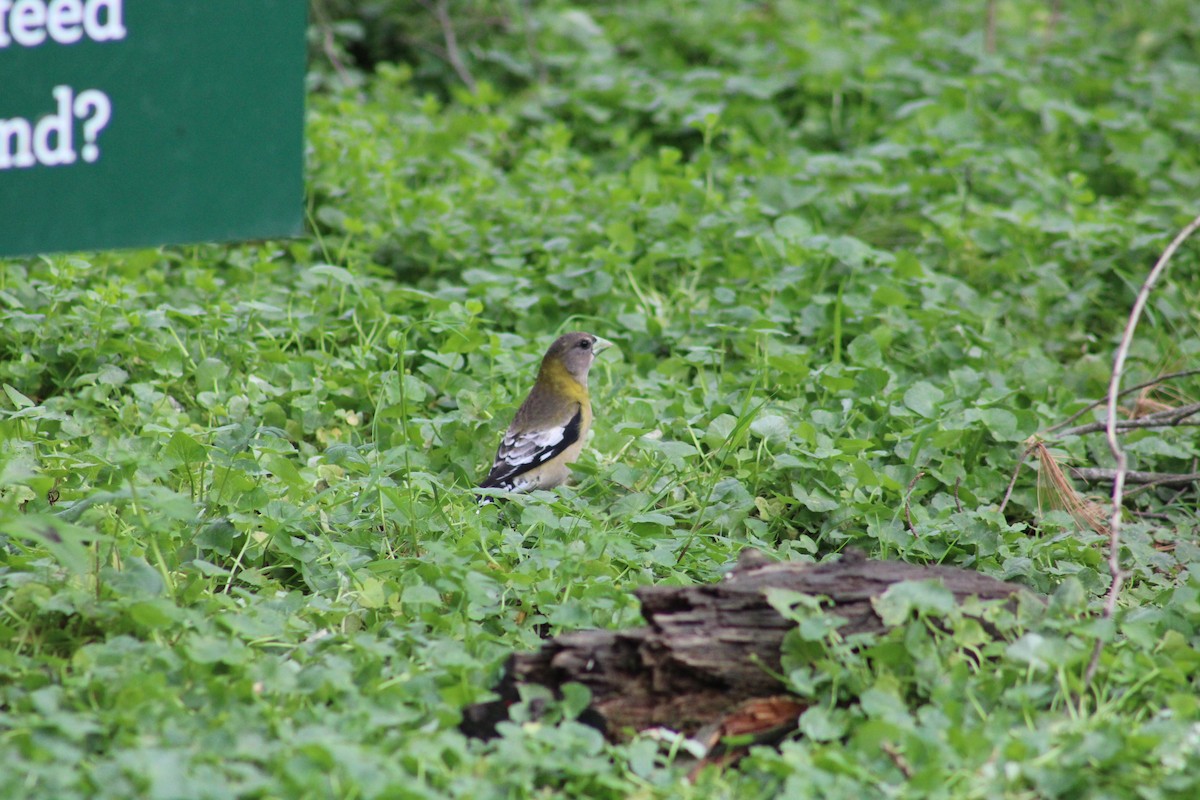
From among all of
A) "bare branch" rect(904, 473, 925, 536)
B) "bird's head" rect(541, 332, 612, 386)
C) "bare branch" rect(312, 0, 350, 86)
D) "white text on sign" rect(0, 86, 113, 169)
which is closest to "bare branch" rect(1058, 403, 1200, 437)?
"bare branch" rect(904, 473, 925, 536)

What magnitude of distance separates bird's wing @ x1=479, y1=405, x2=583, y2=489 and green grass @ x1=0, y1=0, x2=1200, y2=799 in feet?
0.49

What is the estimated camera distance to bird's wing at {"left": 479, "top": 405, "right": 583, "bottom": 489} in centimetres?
497

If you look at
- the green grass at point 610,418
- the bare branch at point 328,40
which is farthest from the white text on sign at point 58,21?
the bare branch at point 328,40

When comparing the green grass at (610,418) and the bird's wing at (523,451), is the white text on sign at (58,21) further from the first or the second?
the bird's wing at (523,451)

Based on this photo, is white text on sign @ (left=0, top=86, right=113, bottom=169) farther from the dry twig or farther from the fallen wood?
the dry twig

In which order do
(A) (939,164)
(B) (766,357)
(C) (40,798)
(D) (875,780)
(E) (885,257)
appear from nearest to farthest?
1. (C) (40,798)
2. (D) (875,780)
3. (B) (766,357)
4. (E) (885,257)
5. (A) (939,164)

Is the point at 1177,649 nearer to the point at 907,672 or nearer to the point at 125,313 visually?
the point at 907,672

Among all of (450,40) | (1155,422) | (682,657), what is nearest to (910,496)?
(1155,422)

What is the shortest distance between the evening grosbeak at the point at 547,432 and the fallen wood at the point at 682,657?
1341mm

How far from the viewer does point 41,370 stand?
207 inches

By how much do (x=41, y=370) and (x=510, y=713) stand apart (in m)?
2.88

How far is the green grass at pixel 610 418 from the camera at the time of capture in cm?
324

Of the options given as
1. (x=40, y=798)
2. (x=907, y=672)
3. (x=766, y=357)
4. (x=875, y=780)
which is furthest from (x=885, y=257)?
(x=40, y=798)

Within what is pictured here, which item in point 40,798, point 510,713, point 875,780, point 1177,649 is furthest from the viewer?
point 1177,649
